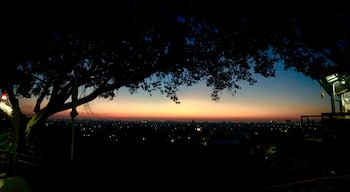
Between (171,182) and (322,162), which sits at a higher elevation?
(322,162)

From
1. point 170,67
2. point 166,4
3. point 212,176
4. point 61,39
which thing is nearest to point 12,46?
point 61,39

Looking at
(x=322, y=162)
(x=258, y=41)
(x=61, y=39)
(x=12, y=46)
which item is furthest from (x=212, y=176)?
(x=12, y=46)

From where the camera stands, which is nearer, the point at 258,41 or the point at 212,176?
the point at 258,41

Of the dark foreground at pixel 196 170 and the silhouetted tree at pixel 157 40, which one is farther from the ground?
the silhouetted tree at pixel 157 40

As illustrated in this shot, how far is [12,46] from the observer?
36.6ft

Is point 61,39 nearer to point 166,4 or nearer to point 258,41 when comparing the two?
point 166,4

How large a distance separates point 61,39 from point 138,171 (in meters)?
6.60

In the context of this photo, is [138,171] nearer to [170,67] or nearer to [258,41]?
[170,67]

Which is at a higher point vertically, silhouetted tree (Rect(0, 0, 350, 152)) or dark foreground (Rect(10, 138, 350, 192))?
silhouetted tree (Rect(0, 0, 350, 152))

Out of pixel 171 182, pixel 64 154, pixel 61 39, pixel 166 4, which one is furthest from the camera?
pixel 64 154

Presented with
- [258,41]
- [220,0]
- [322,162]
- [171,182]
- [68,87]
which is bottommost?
[171,182]

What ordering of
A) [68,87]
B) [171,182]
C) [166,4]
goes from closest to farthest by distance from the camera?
[166,4] < [171,182] < [68,87]

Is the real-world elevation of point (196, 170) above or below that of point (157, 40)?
below

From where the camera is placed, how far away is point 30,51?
1270cm
